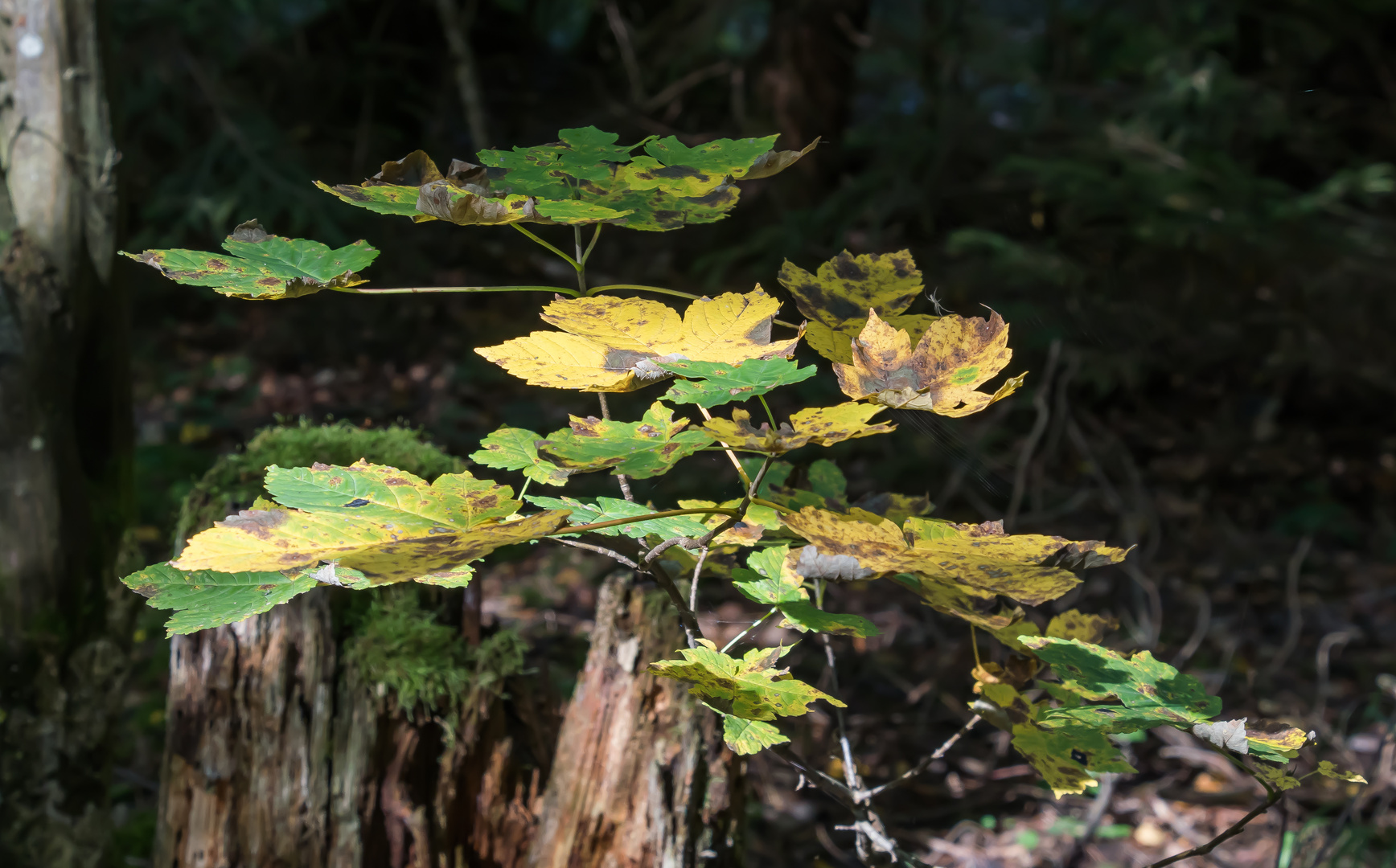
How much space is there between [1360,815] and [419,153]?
3.18 metres

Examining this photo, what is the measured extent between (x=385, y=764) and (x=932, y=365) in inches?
45.0

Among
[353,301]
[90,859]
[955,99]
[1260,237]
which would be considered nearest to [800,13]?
[955,99]

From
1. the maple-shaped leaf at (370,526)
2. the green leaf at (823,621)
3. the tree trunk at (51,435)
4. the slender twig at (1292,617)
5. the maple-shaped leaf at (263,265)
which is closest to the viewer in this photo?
the maple-shaped leaf at (370,526)

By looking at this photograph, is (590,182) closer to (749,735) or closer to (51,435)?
(749,735)

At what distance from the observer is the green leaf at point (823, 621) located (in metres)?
0.76

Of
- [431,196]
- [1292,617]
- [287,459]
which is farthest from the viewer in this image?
[1292,617]

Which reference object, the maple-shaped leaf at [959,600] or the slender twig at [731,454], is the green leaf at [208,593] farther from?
the maple-shaped leaf at [959,600]

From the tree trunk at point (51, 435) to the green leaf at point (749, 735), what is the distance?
1.77 metres

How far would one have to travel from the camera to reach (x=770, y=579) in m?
0.88

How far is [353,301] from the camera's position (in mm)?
5406

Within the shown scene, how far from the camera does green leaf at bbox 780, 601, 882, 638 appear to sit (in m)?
0.76

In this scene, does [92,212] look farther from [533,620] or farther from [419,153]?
[533,620]

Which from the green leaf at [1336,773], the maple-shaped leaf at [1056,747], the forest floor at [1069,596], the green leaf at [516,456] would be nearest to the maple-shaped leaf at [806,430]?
the green leaf at [516,456]

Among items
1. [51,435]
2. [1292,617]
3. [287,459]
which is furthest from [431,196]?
[1292,617]
